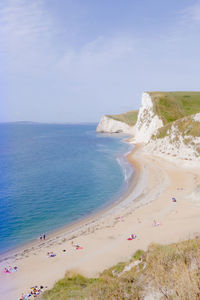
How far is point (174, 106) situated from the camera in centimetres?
8331

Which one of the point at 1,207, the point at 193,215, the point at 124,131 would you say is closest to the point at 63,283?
the point at 193,215

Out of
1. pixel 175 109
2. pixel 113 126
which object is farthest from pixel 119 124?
pixel 175 109

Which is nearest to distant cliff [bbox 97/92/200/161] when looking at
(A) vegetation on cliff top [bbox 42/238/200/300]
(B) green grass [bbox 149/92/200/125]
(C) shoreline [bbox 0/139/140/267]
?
(B) green grass [bbox 149/92/200/125]

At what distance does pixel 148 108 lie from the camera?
87.2 m

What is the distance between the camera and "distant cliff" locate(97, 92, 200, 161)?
47.4 metres

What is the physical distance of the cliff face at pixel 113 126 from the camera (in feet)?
453

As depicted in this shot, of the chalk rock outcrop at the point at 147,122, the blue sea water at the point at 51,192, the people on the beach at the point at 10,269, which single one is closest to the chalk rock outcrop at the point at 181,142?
the blue sea water at the point at 51,192

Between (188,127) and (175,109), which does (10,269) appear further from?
(175,109)

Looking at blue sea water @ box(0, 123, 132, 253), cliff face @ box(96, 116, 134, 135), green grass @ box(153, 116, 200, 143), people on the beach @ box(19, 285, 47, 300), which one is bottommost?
people on the beach @ box(19, 285, 47, 300)

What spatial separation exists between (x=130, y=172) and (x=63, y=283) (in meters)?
32.4

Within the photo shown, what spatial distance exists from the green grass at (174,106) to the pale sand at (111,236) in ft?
158

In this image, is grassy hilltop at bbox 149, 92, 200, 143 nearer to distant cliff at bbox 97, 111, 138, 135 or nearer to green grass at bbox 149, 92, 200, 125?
green grass at bbox 149, 92, 200, 125

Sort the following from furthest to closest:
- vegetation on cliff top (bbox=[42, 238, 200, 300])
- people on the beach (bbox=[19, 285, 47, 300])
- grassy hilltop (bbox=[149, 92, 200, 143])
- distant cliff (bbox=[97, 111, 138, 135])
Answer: distant cliff (bbox=[97, 111, 138, 135]) → grassy hilltop (bbox=[149, 92, 200, 143]) → people on the beach (bbox=[19, 285, 47, 300]) → vegetation on cliff top (bbox=[42, 238, 200, 300])

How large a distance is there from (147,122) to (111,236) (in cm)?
6751
